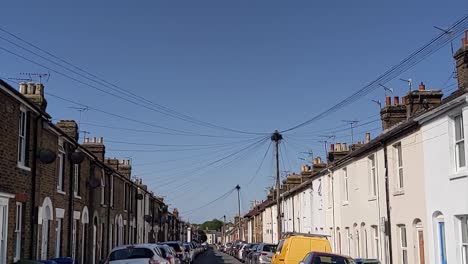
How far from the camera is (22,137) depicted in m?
18.1

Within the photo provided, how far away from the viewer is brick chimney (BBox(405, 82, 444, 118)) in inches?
888

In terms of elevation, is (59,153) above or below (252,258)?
above

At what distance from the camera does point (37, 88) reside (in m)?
21.5

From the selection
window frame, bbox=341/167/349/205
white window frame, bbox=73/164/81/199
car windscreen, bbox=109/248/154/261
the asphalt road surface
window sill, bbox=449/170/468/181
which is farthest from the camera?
the asphalt road surface

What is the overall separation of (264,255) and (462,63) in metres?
17.4

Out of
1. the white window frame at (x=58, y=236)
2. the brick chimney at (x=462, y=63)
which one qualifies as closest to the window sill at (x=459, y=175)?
the brick chimney at (x=462, y=63)

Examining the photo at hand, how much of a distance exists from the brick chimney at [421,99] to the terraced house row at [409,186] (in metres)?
0.04

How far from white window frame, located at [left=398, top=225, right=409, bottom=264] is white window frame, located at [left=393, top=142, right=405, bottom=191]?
1.48m

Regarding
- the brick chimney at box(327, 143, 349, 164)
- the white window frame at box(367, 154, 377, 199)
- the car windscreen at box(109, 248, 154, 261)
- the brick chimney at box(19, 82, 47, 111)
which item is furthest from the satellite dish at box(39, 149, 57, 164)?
the brick chimney at box(327, 143, 349, 164)

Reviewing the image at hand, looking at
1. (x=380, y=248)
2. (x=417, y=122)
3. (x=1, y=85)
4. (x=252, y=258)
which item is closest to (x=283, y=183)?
(x=252, y=258)

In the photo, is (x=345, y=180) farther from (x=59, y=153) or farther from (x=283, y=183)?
(x=283, y=183)

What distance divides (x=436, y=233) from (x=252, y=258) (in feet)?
60.3

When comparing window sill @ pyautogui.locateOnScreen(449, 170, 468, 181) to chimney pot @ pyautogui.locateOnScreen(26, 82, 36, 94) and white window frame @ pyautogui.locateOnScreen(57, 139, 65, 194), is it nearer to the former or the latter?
white window frame @ pyautogui.locateOnScreen(57, 139, 65, 194)

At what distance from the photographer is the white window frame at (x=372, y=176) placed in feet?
81.6
